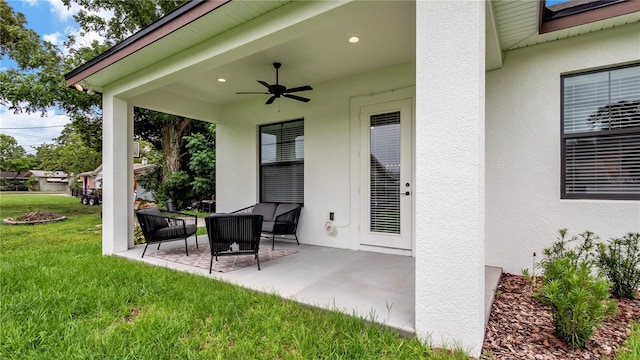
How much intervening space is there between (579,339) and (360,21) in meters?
3.43

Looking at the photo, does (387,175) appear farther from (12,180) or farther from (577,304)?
(12,180)

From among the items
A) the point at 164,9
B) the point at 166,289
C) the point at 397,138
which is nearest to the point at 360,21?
the point at 397,138

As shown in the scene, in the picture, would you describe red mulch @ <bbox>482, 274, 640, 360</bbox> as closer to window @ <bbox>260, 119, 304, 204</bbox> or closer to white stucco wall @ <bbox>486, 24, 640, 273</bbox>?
white stucco wall @ <bbox>486, 24, 640, 273</bbox>

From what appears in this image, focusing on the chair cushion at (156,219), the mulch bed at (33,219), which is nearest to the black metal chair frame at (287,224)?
the chair cushion at (156,219)

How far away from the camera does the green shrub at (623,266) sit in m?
2.83

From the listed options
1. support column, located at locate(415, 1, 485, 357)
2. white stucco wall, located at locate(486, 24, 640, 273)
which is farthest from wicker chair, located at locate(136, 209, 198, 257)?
white stucco wall, located at locate(486, 24, 640, 273)

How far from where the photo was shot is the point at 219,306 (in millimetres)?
2674

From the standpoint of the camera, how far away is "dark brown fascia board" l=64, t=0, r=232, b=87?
117 inches

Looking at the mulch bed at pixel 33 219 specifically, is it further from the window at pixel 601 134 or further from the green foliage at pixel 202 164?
the window at pixel 601 134

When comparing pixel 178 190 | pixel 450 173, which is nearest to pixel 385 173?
pixel 450 173

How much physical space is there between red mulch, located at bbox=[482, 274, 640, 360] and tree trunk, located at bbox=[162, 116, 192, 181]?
12.4 m

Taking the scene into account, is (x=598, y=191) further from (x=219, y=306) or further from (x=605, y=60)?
(x=219, y=306)

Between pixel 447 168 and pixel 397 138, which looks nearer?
pixel 447 168

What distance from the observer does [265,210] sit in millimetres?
5918
